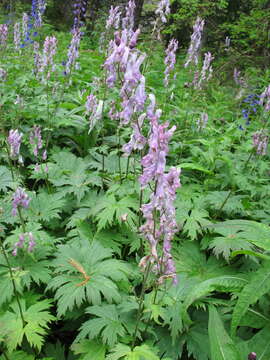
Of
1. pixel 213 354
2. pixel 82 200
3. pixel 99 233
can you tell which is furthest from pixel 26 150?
pixel 213 354

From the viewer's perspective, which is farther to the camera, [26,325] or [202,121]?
[202,121]

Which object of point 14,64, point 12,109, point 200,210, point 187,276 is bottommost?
point 187,276

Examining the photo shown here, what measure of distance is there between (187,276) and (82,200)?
4.87ft

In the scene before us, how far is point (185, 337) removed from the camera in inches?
97.8

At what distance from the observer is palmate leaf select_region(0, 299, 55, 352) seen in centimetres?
231

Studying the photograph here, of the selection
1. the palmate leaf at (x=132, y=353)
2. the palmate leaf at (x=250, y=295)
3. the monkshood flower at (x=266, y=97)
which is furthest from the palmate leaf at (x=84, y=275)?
the monkshood flower at (x=266, y=97)

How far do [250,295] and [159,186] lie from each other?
103 centimetres

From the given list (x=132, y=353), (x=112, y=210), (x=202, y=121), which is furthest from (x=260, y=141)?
(x=132, y=353)

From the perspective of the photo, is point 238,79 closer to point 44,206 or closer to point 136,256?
point 44,206

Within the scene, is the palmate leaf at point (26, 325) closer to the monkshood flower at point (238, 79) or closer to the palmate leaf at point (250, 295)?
the palmate leaf at point (250, 295)

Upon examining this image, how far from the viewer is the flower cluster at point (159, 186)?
5.43 ft

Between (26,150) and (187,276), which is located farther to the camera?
(26,150)

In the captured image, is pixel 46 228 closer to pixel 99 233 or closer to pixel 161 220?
pixel 99 233

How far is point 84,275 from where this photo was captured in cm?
261
